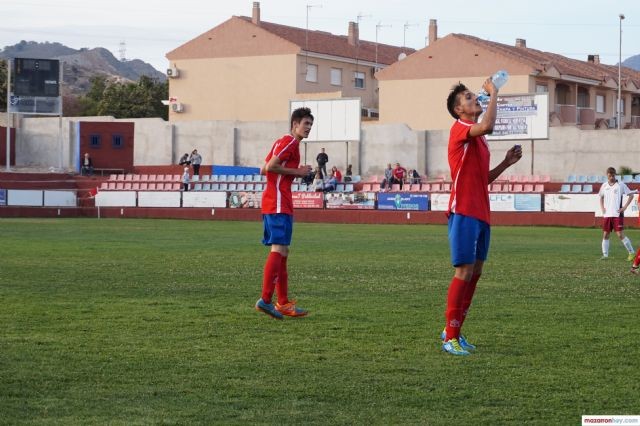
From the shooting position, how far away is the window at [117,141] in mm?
53344

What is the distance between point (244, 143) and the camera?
59938 mm

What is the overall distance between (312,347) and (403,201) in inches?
1294

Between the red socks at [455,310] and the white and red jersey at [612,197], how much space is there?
13.6 metres

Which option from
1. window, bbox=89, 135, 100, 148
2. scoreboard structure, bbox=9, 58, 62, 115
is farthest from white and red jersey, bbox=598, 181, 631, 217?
window, bbox=89, 135, 100, 148

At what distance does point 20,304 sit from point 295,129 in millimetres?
3456

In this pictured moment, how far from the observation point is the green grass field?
21.1ft

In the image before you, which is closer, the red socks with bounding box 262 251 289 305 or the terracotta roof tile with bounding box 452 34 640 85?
the red socks with bounding box 262 251 289 305

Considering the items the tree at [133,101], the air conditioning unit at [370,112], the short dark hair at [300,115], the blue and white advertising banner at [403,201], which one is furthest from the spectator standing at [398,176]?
the tree at [133,101]

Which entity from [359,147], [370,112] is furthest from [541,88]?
[359,147]

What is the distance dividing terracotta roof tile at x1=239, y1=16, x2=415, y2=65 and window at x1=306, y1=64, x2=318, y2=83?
3.43 ft

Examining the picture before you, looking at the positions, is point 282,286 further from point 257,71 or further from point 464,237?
point 257,71

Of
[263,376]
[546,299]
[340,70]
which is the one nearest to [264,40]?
[340,70]

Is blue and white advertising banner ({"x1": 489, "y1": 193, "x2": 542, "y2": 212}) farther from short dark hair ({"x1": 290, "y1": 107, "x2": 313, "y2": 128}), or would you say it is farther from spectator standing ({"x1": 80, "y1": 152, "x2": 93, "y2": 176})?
short dark hair ({"x1": 290, "y1": 107, "x2": 313, "y2": 128})

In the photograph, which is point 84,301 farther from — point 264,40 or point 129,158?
point 264,40
